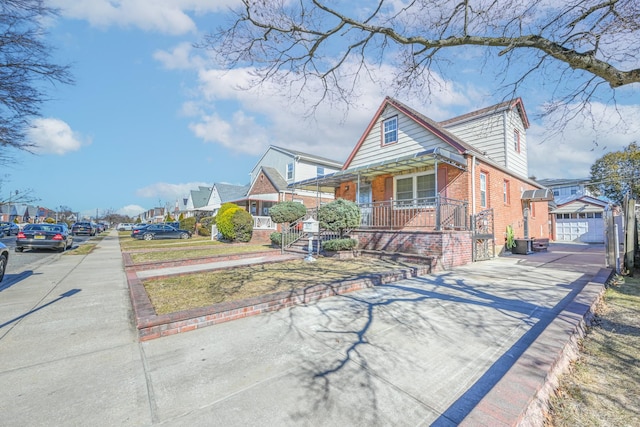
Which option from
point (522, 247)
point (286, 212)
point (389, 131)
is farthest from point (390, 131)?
point (522, 247)

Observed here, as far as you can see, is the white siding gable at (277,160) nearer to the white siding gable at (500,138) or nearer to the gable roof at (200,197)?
the white siding gable at (500,138)

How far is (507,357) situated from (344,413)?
216 cm

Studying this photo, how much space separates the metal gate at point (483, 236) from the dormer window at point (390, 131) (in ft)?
17.8

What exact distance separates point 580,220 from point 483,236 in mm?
20325

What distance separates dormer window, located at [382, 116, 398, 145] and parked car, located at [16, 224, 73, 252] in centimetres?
1827

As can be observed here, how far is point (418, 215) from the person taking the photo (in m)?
12.3

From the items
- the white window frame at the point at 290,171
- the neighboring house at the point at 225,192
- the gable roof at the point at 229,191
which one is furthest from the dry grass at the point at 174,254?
the gable roof at the point at 229,191

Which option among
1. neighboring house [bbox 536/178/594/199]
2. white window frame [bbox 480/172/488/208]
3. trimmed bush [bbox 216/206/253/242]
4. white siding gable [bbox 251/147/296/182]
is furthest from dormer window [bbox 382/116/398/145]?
neighboring house [bbox 536/178/594/199]

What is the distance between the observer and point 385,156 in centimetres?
1450

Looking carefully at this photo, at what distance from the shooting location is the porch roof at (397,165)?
10.2 metres

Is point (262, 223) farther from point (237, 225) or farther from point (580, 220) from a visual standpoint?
point (580, 220)

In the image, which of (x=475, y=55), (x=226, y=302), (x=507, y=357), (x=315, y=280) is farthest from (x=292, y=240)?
(x=507, y=357)

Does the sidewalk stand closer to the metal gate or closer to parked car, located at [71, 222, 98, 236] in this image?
the metal gate

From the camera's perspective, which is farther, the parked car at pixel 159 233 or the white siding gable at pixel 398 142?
the parked car at pixel 159 233
